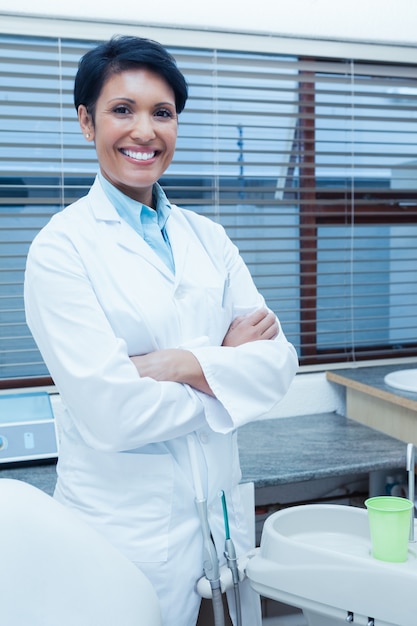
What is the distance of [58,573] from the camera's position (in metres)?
0.97

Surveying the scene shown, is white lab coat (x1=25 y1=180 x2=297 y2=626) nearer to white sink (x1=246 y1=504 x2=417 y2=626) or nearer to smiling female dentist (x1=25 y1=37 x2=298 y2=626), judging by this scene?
smiling female dentist (x1=25 y1=37 x2=298 y2=626)

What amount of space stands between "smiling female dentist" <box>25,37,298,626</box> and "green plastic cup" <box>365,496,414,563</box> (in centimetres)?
31

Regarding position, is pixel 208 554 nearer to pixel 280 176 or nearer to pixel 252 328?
pixel 252 328

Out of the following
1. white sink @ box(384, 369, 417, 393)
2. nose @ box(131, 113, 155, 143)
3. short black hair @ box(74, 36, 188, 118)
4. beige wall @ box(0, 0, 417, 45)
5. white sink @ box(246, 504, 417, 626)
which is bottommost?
white sink @ box(246, 504, 417, 626)

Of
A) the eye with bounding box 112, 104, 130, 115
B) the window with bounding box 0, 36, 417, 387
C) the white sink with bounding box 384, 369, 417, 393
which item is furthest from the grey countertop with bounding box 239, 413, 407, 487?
the eye with bounding box 112, 104, 130, 115

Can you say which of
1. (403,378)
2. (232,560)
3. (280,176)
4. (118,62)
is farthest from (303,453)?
(118,62)

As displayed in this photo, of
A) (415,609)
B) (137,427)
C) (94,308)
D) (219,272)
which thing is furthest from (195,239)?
(415,609)

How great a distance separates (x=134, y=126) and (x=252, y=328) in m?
0.48

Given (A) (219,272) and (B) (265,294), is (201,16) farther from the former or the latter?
(A) (219,272)

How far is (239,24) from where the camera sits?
233 centimetres

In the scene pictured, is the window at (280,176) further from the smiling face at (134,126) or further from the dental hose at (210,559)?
the dental hose at (210,559)

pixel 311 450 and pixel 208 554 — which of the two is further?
pixel 311 450

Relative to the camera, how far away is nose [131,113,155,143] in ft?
4.37

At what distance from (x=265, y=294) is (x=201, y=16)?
99 cm
